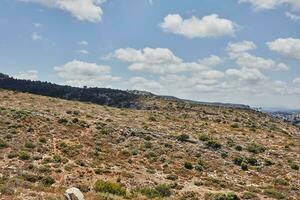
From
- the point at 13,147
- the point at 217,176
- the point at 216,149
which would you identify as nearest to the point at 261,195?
the point at 217,176

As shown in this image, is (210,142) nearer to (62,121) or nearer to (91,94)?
(62,121)

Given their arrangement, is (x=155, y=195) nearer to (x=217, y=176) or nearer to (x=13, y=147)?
(x=217, y=176)

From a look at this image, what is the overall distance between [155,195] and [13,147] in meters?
20.0

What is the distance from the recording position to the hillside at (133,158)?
36062mm

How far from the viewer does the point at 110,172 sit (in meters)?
42.2

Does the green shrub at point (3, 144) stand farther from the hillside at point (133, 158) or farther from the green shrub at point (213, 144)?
the green shrub at point (213, 144)

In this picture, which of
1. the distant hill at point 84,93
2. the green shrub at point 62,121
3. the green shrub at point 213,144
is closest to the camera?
the green shrub at point 213,144

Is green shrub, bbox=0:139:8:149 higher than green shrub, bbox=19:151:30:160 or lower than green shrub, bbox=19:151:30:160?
higher

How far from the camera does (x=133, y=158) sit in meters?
49.8

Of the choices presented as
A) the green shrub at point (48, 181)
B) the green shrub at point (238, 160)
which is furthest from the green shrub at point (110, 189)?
the green shrub at point (238, 160)

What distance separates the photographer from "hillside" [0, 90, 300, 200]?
36.1 m

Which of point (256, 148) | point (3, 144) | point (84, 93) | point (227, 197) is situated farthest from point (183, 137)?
point (84, 93)

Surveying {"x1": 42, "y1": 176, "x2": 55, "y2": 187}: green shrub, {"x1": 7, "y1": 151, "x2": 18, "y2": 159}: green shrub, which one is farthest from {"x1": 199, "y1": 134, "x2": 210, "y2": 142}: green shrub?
{"x1": 42, "y1": 176, "x2": 55, "y2": 187}: green shrub

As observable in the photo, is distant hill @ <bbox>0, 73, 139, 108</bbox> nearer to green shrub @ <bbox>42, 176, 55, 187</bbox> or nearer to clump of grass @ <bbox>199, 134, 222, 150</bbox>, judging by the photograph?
clump of grass @ <bbox>199, 134, 222, 150</bbox>
